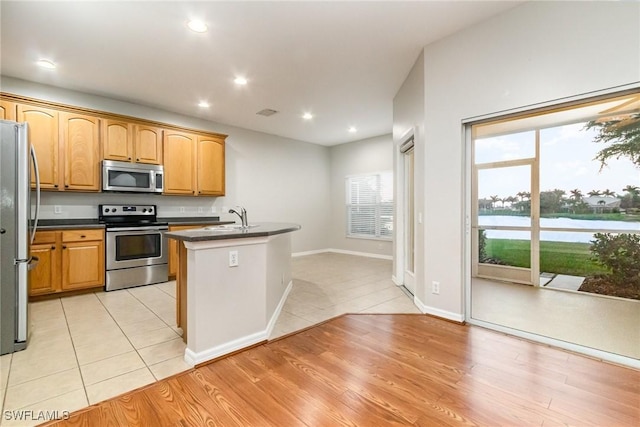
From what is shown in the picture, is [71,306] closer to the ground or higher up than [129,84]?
closer to the ground

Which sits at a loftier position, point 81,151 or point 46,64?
point 46,64

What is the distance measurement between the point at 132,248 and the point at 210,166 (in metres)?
1.86

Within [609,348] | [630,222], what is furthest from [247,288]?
[630,222]

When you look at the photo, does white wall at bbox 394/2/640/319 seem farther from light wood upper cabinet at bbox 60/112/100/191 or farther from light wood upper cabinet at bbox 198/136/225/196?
light wood upper cabinet at bbox 60/112/100/191

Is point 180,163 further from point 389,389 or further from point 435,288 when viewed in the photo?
point 389,389

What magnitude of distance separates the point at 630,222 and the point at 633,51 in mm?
1304

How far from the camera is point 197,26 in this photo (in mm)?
2678

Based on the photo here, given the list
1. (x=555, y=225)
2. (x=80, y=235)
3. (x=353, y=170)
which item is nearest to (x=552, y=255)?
(x=555, y=225)

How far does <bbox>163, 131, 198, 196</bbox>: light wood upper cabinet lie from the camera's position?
4.74m

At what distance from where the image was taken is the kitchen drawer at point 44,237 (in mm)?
3523

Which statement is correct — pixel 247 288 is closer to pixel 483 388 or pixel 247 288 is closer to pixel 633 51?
pixel 483 388

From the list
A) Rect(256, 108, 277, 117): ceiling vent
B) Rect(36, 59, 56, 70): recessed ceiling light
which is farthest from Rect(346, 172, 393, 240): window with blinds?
Rect(36, 59, 56, 70): recessed ceiling light

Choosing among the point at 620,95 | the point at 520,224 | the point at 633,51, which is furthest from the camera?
the point at 520,224

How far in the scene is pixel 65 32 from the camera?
2746 mm
